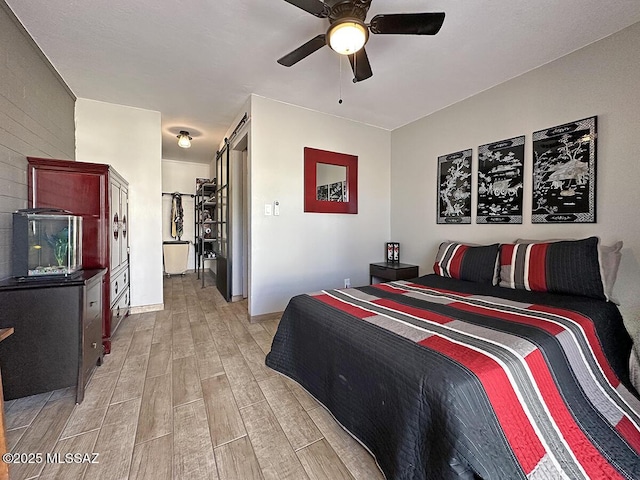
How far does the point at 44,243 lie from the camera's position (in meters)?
1.90

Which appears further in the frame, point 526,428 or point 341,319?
point 341,319

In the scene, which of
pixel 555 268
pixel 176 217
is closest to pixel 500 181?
pixel 555 268

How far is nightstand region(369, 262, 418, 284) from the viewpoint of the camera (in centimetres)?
362

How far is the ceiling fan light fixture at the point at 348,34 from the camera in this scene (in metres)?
1.58

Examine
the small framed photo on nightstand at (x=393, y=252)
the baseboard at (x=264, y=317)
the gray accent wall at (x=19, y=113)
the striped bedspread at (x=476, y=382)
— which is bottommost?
the baseboard at (x=264, y=317)

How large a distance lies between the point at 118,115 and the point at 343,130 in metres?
2.87

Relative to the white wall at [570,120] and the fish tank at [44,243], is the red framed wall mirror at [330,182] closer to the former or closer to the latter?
the white wall at [570,120]

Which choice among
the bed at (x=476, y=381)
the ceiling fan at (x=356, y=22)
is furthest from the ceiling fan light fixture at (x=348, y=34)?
the bed at (x=476, y=381)

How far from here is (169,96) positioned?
→ 3.16 metres

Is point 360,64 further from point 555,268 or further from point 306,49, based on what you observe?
point 555,268

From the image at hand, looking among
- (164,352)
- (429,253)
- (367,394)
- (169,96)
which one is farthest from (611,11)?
(164,352)

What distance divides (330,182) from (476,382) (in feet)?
10.1

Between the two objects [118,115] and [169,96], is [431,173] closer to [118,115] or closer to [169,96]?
[169,96]

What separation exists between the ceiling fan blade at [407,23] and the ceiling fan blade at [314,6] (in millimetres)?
295
